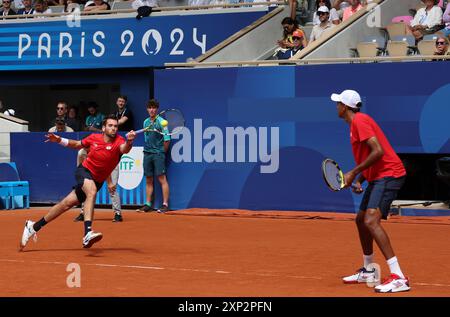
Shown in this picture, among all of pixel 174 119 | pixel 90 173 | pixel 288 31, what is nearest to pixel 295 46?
pixel 288 31

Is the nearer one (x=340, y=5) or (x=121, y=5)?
(x=340, y=5)

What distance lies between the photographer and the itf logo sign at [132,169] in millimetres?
21094

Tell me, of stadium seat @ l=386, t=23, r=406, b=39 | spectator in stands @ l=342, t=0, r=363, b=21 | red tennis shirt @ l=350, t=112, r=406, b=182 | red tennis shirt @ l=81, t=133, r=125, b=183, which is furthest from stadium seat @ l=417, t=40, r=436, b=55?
red tennis shirt @ l=350, t=112, r=406, b=182

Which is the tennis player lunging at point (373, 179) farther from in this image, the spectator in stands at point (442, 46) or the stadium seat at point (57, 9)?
the stadium seat at point (57, 9)

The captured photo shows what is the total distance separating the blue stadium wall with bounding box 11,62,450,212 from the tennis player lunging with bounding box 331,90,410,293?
8155 mm

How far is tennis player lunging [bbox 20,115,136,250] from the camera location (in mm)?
13305

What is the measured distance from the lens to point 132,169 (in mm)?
21234

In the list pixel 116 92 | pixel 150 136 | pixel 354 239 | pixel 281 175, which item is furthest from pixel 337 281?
pixel 116 92

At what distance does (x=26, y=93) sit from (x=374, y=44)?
1364 centimetres

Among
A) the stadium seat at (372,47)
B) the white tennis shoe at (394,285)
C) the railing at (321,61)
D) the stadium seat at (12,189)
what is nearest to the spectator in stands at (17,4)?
the stadium seat at (12,189)

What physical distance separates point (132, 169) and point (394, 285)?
1203 centimetres

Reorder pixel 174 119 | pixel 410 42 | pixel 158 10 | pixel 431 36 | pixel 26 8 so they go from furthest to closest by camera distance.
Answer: pixel 26 8 → pixel 158 10 → pixel 410 42 → pixel 431 36 → pixel 174 119

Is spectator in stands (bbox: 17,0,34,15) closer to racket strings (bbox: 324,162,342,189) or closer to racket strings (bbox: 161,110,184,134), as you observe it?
racket strings (bbox: 161,110,184,134)

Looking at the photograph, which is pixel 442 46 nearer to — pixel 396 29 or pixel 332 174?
pixel 396 29
